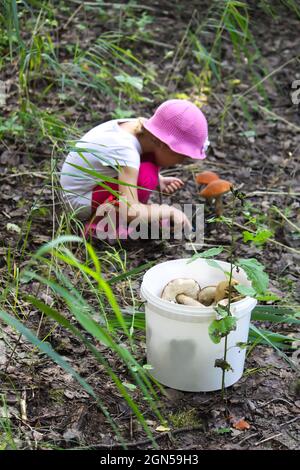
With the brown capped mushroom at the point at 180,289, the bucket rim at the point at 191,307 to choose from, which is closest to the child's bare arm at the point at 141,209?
the brown capped mushroom at the point at 180,289

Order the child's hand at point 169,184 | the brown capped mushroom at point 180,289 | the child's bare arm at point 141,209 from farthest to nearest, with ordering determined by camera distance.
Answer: the child's hand at point 169,184 → the child's bare arm at point 141,209 → the brown capped mushroom at point 180,289

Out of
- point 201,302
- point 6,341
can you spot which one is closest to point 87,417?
point 6,341

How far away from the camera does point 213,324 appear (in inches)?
80.9

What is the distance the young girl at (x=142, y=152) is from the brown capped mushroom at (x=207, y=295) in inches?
29.8

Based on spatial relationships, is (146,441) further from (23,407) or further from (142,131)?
(142,131)

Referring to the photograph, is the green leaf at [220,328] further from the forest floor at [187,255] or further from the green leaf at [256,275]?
the forest floor at [187,255]

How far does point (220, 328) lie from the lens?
2.04 meters

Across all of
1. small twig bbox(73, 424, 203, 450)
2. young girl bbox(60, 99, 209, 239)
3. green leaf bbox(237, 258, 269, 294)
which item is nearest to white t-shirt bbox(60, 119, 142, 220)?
young girl bbox(60, 99, 209, 239)

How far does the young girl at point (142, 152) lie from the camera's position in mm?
3010

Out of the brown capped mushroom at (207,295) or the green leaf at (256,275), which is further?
the brown capped mushroom at (207,295)

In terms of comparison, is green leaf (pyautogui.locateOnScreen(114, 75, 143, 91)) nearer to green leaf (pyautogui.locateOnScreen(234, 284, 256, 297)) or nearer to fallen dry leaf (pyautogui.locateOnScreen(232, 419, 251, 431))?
green leaf (pyautogui.locateOnScreen(234, 284, 256, 297))

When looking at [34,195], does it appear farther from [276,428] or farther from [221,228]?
[276,428]

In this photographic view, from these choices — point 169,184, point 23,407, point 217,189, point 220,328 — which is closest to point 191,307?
point 220,328

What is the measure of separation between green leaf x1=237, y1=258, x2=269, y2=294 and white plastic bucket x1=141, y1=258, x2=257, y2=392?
0.14 meters
